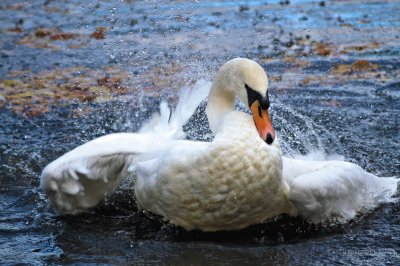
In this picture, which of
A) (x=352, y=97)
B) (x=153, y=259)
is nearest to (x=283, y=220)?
(x=153, y=259)

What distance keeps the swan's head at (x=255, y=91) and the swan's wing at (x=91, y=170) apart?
2.41 feet

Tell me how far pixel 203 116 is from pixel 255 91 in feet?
10.2

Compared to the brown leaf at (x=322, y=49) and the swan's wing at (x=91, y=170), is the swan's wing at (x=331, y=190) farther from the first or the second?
the brown leaf at (x=322, y=49)

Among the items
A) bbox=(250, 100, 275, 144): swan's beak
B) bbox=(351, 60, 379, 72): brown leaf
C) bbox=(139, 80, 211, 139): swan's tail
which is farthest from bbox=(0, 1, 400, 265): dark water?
bbox=(250, 100, 275, 144): swan's beak

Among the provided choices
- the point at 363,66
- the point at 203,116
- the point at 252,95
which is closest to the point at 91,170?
the point at 252,95

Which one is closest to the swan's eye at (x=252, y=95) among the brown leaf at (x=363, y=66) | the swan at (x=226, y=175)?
the swan at (x=226, y=175)

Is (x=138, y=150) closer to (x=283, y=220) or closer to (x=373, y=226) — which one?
(x=283, y=220)

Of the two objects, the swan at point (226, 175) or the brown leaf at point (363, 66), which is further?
the brown leaf at point (363, 66)

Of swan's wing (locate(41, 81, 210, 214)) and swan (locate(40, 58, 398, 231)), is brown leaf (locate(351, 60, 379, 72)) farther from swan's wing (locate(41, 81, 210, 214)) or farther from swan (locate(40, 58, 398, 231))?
swan's wing (locate(41, 81, 210, 214))

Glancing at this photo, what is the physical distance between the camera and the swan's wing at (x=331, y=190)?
16.6 feet

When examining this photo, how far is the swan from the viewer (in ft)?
16.0

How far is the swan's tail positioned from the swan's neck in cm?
58

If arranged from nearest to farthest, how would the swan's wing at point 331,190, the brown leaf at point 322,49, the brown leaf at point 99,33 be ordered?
the swan's wing at point 331,190 → the brown leaf at point 322,49 → the brown leaf at point 99,33

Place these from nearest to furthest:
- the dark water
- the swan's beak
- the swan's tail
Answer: the swan's beak < the dark water < the swan's tail
